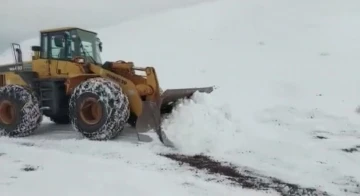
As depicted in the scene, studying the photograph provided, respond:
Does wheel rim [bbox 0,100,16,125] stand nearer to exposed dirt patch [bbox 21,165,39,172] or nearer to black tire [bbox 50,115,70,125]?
black tire [bbox 50,115,70,125]

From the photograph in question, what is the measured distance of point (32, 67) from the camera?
10.2m

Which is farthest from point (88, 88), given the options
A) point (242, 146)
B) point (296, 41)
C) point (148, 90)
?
point (296, 41)

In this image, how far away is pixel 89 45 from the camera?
32.8ft

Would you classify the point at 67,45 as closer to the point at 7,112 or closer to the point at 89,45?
the point at 89,45

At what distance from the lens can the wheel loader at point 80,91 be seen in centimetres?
853

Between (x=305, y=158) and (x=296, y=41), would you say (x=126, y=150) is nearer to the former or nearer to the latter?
(x=305, y=158)

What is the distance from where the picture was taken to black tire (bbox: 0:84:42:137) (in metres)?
9.53

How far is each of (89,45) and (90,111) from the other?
5.72ft

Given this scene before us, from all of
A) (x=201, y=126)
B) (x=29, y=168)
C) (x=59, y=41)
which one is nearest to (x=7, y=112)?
(x=59, y=41)

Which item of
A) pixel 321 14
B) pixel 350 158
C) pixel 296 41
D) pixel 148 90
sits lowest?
pixel 350 158

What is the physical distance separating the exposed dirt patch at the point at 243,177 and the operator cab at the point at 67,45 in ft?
11.1

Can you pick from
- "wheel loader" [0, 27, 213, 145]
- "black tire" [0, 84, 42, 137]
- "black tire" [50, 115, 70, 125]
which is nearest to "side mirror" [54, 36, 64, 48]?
"wheel loader" [0, 27, 213, 145]

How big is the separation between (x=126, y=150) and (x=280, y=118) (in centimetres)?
610

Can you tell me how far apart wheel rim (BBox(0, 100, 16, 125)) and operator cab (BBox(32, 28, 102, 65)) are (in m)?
1.22
